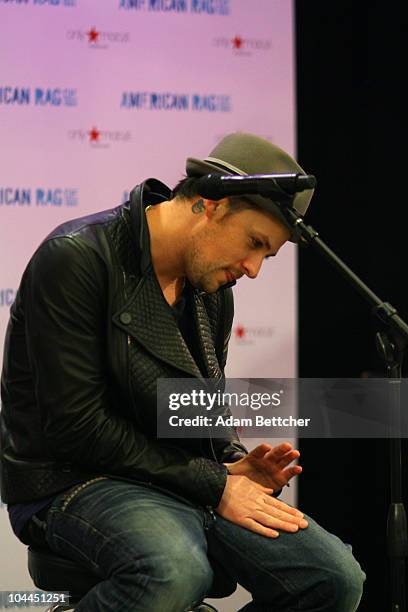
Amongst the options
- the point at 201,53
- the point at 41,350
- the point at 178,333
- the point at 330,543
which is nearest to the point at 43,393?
the point at 41,350

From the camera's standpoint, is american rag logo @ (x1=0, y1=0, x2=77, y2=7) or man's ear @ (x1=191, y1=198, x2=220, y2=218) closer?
man's ear @ (x1=191, y1=198, x2=220, y2=218)

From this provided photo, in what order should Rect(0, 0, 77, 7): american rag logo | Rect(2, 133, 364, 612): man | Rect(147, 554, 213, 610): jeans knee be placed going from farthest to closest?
Rect(0, 0, 77, 7): american rag logo
Rect(2, 133, 364, 612): man
Rect(147, 554, 213, 610): jeans knee

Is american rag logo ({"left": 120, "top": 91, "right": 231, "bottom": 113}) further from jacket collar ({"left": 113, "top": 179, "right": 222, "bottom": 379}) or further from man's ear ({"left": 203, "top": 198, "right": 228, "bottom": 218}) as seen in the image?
man's ear ({"left": 203, "top": 198, "right": 228, "bottom": 218})

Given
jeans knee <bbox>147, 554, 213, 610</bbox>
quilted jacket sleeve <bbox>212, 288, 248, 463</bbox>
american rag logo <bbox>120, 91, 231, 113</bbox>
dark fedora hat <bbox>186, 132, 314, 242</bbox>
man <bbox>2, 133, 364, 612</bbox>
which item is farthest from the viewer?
american rag logo <bbox>120, 91, 231, 113</bbox>

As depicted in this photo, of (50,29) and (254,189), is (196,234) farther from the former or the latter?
(50,29)

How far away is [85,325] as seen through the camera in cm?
203

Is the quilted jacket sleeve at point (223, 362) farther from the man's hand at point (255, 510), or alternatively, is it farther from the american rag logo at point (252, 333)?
the american rag logo at point (252, 333)

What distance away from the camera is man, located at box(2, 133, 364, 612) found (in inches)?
78.2

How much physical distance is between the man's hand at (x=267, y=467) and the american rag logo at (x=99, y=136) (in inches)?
70.5

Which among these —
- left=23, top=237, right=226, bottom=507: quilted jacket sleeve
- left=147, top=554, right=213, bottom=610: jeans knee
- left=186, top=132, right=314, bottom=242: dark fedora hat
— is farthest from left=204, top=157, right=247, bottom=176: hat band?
left=147, top=554, right=213, bottom=610: jeans knee

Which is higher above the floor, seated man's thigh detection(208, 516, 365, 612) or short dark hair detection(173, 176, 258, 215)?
short dark hair detection(173, 176, 258, 215)

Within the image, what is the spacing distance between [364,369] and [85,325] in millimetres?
2244

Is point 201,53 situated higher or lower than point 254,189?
higher

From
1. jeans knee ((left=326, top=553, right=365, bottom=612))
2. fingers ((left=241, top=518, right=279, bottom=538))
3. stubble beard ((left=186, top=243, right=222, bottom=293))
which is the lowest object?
jeans knee ((left=326, top=553, right=365, bottom=612))
